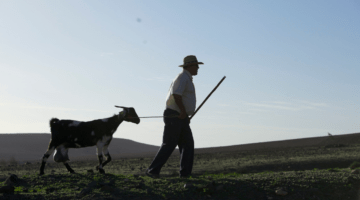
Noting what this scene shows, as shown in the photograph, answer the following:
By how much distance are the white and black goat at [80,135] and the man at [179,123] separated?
78.9 inches

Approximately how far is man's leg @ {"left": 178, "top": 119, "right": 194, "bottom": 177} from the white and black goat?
208 cm

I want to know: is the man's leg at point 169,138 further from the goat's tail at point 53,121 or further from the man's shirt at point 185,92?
the goat's tail at point 53,121

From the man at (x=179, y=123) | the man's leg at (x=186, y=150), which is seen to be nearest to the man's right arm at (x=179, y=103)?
the man at (x=179, y=123)

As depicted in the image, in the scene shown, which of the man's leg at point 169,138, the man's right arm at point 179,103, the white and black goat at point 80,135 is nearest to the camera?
the man's right arm at point 179,103

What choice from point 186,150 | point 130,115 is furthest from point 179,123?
point 130,115

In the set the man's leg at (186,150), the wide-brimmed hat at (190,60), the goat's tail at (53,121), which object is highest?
the wide-brimmed hat at (190,60)

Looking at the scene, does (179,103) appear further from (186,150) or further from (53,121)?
(53,121)

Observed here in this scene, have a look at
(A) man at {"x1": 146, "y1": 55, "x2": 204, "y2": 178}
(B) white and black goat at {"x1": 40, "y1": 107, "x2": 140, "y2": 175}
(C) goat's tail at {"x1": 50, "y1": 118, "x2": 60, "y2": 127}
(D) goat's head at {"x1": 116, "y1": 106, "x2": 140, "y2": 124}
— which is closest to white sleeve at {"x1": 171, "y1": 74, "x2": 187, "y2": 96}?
(A) man at {"x1": 146, "y1": 55, "x2": 204, "y2": 178}

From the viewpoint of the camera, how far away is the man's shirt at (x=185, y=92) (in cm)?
771

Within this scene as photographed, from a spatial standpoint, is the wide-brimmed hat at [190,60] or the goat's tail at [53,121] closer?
the wide-brimmed hat at [190,60]

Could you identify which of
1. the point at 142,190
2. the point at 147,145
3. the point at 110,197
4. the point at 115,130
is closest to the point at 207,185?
the point at 142,190

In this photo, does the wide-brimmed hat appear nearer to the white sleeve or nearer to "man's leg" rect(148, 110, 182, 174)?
the white sleeve

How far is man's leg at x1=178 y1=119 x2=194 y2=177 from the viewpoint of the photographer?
7977 millimetres

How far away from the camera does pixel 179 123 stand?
308 inches
